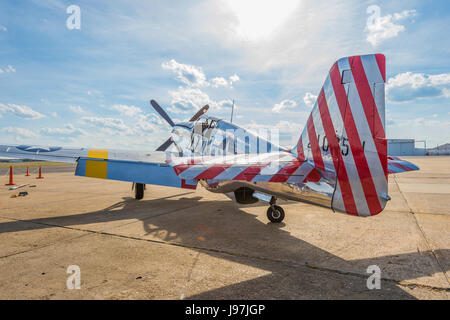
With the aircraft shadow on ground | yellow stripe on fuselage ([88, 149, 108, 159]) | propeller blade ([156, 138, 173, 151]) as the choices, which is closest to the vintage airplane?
Answer: yellow stripe on fuselage ([88, 149, 108, 159])

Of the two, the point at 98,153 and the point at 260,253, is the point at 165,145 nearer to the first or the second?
the point at 98,153

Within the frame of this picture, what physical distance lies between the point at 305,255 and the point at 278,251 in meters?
0.45

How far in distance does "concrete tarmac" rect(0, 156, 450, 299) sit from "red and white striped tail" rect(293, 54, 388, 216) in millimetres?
1019

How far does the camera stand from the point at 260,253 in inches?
163

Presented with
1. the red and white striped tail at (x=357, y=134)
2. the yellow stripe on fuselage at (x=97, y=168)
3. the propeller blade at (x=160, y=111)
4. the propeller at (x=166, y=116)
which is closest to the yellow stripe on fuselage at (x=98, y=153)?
the yellow stripe on fuselage at (x=97, y=168)

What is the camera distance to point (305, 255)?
4.05 m

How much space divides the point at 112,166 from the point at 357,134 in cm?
607

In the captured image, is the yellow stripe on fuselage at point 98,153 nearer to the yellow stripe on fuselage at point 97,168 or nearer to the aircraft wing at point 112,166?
the aircraft wing at point 112,166

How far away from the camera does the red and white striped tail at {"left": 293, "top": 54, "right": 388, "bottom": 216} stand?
347cm

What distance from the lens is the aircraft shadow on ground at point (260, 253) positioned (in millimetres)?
2906


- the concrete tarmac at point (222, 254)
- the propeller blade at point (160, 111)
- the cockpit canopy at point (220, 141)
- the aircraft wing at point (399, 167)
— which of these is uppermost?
the propeller blade at point (160, 111)

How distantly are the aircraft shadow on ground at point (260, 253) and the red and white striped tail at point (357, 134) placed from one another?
93cm
